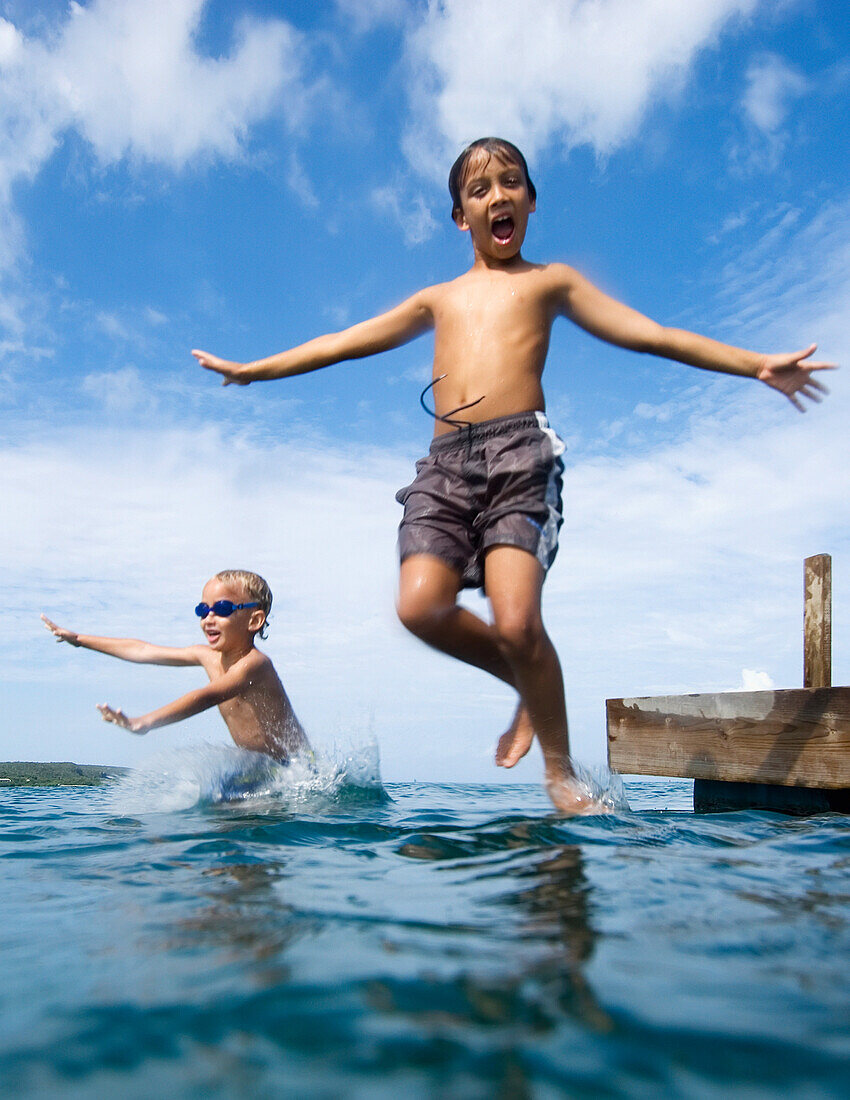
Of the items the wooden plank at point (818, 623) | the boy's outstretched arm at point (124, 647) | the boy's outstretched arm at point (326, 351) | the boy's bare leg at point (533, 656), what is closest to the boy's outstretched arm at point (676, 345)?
the boy's outstretched arm at point (326, 351)

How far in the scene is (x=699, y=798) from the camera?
18.6 ft

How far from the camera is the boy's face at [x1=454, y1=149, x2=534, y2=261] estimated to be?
12.8 ft

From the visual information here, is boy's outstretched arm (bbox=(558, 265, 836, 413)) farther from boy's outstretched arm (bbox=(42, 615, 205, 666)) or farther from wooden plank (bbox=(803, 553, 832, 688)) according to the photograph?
boy's outstretched arm (bbox=(42, 615, 205, 666))

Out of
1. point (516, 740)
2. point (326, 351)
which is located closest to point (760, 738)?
point (516, 740)

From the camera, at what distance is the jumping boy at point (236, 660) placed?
5.46 metres

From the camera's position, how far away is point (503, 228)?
13.1 ft

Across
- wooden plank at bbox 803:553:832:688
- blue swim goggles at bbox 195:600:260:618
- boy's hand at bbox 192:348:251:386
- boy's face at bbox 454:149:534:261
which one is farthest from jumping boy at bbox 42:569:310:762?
wooden plank at bbox 803:553:832:688

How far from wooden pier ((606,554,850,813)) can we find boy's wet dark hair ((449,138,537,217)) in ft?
10.2

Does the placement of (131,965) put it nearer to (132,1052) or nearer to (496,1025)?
(132,1052)

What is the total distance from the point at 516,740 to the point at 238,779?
85.6 inches

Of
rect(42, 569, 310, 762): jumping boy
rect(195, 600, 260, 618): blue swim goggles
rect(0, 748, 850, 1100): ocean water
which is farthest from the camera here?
rect(195, 600, 260, 618): blue swim goggles

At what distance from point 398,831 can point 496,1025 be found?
2364mm

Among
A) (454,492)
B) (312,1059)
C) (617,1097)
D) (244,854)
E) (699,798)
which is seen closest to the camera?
(617,1097)

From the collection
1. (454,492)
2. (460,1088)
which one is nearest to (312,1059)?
(460,1088)
